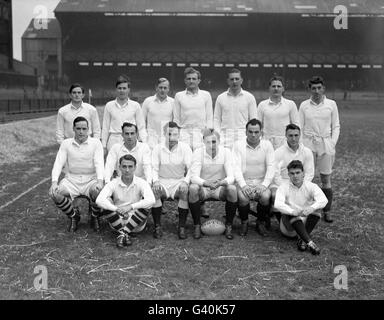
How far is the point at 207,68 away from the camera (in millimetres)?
47875

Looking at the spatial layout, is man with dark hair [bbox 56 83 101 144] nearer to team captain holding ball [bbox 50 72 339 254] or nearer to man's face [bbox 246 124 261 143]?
team captain holding ball [bbox 50 72 339 254]

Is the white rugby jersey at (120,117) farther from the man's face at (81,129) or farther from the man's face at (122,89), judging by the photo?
the man's face at (81,129)

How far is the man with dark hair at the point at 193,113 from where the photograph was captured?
7.71 metres

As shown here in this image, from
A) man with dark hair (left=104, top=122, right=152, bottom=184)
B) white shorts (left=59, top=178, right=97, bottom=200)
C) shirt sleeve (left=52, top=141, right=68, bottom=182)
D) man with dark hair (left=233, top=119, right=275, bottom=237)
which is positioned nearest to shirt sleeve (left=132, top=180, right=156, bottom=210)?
man with dark hair (left=104, top=122, right=152, bottom=184)

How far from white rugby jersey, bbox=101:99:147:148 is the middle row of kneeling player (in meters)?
0.99

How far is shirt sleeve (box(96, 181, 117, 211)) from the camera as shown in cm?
606

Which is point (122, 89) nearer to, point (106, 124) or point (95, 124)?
point (106, 124)

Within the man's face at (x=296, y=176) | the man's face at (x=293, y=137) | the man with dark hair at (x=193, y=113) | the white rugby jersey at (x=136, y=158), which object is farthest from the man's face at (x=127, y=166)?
the man's face at (x=293, y=137)

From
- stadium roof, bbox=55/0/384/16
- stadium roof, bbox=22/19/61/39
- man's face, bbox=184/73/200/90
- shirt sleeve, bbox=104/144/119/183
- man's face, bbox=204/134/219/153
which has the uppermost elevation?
stadium roof, bbox=55/0/384/16

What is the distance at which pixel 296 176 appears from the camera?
6129mm

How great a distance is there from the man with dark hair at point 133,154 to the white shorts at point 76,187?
0.27 metres

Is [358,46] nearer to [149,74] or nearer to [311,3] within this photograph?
[311,3]

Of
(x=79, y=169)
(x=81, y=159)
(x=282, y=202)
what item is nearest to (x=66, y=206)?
(x=79, y=169)
